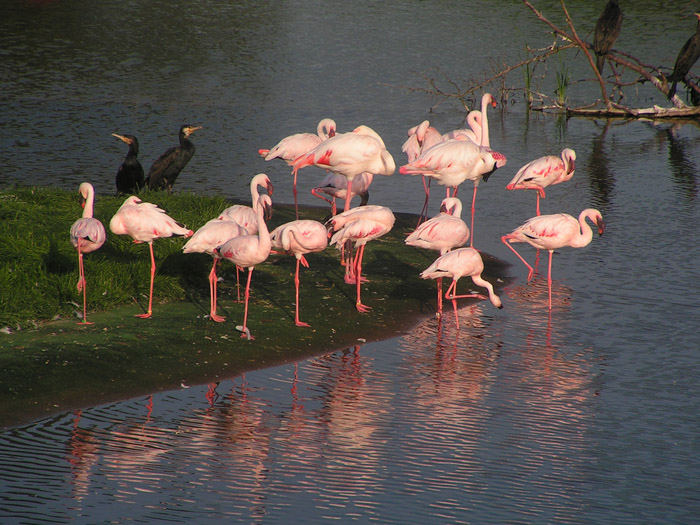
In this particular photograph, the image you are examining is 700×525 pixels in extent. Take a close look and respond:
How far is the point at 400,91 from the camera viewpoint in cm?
2209

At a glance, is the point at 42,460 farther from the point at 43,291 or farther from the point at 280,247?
the point at 280,247

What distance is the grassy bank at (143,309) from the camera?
22.3ft

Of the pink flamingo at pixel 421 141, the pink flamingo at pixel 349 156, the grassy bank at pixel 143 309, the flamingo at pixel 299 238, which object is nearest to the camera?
the grassy bank at pixel 143 309

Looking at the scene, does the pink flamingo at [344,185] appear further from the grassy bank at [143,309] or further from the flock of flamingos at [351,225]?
the grassy bank at [143,309]

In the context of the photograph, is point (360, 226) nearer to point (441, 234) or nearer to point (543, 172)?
point (441, 234)

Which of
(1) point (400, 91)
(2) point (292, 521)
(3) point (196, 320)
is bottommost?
(2) point (292, 521)

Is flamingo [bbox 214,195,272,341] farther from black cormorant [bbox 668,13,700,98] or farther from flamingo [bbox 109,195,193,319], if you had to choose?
black cormorant [bbox 668,13,700,98]

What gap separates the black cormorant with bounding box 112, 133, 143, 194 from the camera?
11903mm

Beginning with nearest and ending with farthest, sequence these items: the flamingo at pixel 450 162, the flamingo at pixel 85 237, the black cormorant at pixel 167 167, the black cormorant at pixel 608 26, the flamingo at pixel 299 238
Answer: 1. the flamingo at pixel 85 237
2. the flamingo at pixel 299 238
3. the flamingo at pixel 450 162
4. the black cormorant at pixel 167 167
5. the black cormorant at pixel 608 26

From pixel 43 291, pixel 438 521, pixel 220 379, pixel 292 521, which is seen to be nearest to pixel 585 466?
pixel 438 521

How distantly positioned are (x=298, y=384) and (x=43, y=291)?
8.26ft

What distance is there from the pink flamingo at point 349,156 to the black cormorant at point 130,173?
2869 millimetres

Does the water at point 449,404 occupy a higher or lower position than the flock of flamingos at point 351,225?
lower

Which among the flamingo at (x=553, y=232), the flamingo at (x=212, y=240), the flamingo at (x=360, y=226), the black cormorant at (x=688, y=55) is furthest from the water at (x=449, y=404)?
the black cormorant at (x=688, y=55)
